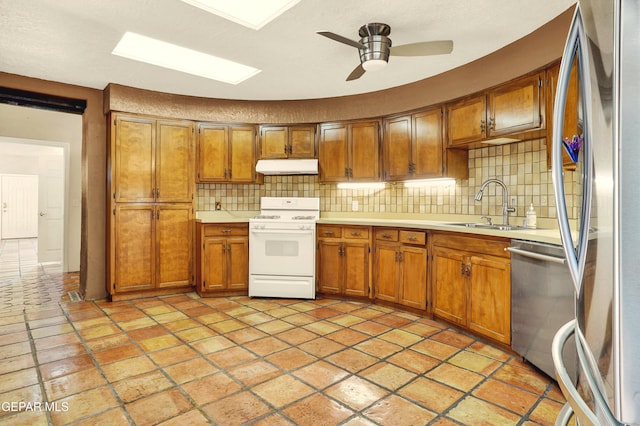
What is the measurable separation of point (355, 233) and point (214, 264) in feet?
5.56

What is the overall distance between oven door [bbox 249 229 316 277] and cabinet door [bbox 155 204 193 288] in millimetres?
866

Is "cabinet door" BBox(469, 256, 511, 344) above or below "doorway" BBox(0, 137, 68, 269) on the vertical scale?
below

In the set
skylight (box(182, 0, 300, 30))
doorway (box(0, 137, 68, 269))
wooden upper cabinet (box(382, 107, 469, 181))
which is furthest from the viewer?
doorway (box(0, 137, 68, 269))

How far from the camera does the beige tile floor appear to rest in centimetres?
187

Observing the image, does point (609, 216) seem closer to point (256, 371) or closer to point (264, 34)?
point (256, 371)

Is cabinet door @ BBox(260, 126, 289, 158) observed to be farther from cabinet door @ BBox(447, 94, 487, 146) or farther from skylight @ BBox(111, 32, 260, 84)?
cabinet door @ BBox(447, 94, 487, 146)

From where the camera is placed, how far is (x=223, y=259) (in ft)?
13.9

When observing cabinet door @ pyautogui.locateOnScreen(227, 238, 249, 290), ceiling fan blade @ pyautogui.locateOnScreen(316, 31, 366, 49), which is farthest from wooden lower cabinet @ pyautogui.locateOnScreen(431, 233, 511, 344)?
cabinet door @ pyautogui.locateOnScreen(227, 238, 249, 290)

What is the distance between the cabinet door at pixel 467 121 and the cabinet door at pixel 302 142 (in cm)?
170

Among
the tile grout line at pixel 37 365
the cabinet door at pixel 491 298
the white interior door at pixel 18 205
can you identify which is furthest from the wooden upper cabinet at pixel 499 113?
the white interior door at pixel 18 205

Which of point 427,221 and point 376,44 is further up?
point 376,44

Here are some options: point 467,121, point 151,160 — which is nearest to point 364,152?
point 467,121

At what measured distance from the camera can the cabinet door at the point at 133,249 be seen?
13.2 feet

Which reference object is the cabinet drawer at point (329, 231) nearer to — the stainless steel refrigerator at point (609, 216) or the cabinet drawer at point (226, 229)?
the cabinet drawer at point (226, 229)
